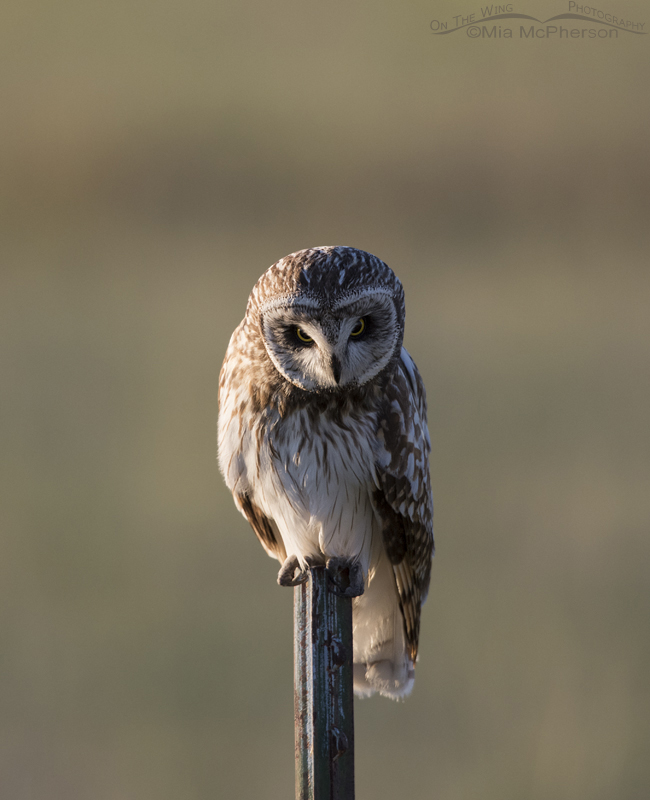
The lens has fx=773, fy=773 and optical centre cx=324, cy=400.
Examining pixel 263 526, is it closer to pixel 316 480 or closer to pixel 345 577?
pixel 316 480

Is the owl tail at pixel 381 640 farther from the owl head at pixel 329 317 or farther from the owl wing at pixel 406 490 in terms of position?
the owl head at pixel 329 317

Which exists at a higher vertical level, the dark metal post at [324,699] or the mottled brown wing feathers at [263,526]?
the mottled brown wing feathers at [263,526]

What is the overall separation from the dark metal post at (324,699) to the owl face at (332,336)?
489 mm

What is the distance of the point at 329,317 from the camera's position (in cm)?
168

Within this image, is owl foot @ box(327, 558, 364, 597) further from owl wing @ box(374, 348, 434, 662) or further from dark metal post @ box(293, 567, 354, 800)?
owl wing @ box(374, 348, 434, 662)

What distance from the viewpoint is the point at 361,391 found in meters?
2.03

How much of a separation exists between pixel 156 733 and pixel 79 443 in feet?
7.56

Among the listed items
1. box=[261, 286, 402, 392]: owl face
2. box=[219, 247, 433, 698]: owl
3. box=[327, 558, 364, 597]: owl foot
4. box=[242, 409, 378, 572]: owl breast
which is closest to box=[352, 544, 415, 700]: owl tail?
box=[219, 247, 433, 698]: owl

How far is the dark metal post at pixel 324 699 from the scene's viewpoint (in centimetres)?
149

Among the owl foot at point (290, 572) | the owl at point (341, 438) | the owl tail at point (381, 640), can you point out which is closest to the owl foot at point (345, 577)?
the owl at point (341, 438)

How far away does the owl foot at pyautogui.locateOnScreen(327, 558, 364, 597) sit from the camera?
63.9 inches

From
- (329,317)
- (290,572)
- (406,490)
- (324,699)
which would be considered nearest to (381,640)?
(290,572)

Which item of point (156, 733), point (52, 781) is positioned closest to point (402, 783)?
point (156, 733)

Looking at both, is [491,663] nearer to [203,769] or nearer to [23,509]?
[203,769]
